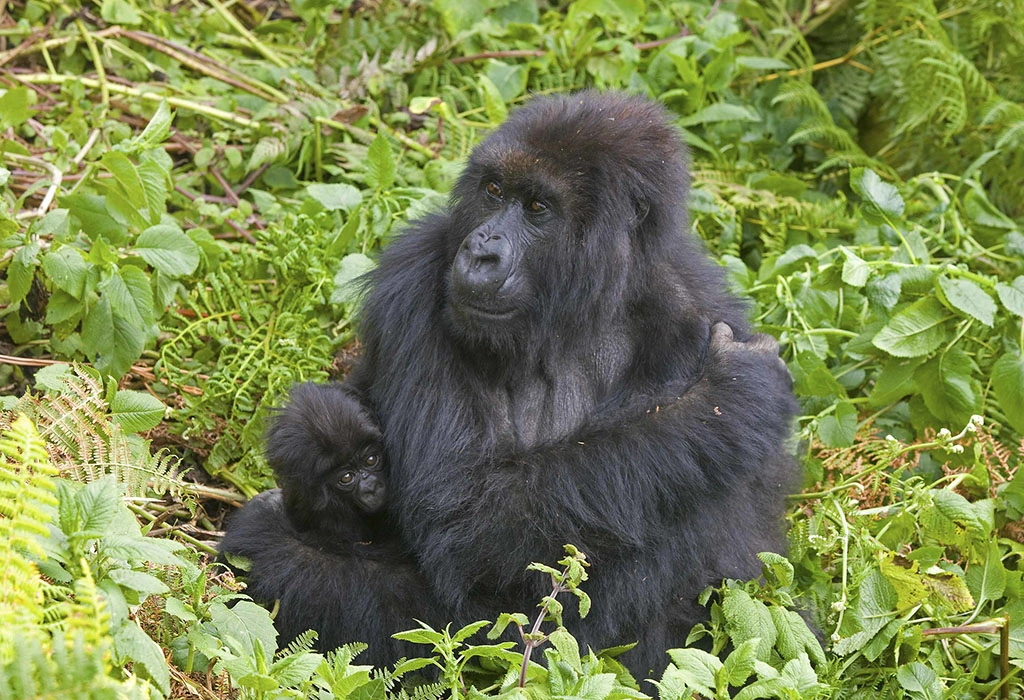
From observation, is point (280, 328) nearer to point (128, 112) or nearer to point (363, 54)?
point (128, 112)

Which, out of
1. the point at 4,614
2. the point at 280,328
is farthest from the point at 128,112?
the point at 4,614

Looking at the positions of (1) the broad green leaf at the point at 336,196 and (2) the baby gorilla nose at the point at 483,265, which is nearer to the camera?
(2) the baby gorilla nose at the point at 483,265

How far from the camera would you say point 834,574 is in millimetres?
3535

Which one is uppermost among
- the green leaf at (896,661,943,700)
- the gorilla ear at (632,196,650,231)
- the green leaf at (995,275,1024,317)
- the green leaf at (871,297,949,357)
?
the gorilla ear at (632,196,650,231)

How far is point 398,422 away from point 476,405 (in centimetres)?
25

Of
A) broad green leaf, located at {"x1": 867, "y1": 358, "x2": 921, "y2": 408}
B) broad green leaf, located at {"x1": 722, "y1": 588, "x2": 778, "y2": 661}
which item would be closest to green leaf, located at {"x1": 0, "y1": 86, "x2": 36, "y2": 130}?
broad green leaf, located at {"x1": 722, "y1": 588, "x2": 778, "y2": 661}

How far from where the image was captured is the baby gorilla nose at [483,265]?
3.17 metres

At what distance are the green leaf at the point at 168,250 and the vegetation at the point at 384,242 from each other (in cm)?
1

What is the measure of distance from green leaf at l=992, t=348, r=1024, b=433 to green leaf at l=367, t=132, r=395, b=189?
7.74 ft

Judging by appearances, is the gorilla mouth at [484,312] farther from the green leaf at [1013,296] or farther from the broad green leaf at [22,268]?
the green leaf at [1013,296]

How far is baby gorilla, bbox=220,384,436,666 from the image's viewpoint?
10.3ft

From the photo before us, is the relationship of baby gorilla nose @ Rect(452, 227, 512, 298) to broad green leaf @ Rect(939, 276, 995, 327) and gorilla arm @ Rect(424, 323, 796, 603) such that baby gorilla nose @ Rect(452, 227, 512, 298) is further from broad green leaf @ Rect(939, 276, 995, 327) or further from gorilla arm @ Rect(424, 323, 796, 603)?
broad green leaf @ Rect(939, 276, 995, 327)

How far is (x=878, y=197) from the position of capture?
4.18 m

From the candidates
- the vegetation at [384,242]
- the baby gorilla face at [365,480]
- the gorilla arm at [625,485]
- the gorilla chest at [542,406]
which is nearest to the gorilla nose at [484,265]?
the gorilla chest at [542,406]
